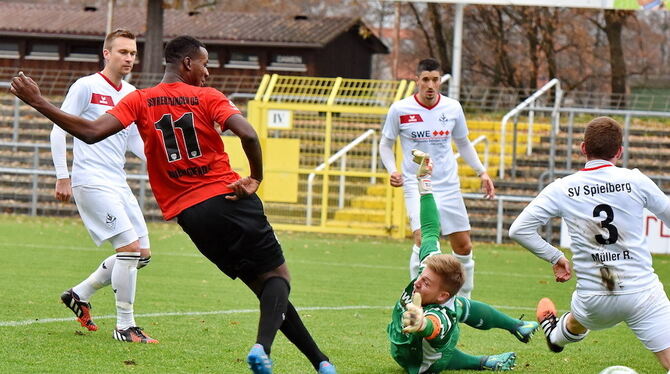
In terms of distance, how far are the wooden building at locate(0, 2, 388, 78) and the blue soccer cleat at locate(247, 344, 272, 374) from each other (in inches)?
1284

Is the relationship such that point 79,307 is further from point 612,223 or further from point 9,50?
point 9,50

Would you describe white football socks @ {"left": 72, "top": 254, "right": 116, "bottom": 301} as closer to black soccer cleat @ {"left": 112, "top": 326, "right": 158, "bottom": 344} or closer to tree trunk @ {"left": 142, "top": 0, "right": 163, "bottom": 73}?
black soccer cleat @ {"left": 112, "top": 326, "right": 158, "bottom": 344}

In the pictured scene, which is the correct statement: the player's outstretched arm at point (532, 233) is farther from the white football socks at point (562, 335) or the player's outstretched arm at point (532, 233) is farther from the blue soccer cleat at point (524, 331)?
the blue soccer cleat at point (524, 331)

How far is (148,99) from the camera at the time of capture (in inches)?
245

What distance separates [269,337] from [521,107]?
686 inches

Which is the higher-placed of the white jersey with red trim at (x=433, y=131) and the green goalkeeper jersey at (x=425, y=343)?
the white jersey with red trim at (x=433, y=131)

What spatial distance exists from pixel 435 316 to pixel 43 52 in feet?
120

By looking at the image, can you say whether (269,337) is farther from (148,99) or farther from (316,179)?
(316,179)

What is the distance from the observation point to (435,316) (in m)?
6.37

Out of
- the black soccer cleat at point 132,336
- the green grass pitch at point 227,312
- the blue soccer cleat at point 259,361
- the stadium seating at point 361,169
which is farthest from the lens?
the stadium seating at point 361,169

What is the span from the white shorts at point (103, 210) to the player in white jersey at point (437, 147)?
2.71 meters

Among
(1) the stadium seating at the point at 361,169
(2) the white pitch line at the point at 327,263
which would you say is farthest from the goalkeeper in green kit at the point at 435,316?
(1) the stadium seating at the point at 361,169

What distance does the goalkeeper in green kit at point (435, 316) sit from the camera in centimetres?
651

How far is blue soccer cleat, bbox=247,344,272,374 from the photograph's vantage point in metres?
5.55
